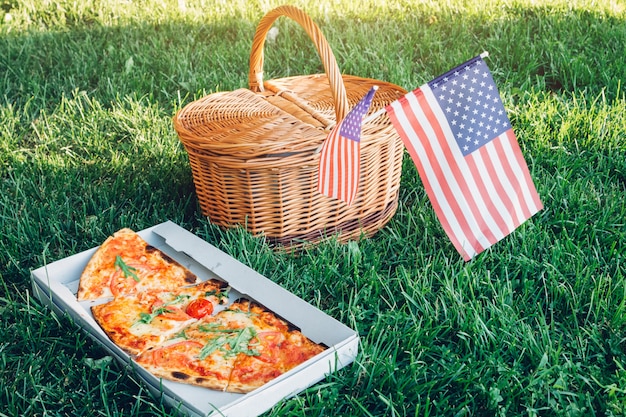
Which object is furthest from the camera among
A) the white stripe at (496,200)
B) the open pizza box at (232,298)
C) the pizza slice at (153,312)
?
the white stripe at (496,200)

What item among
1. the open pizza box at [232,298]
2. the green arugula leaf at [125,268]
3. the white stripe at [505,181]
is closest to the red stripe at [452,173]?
the white stripe at [505,181]

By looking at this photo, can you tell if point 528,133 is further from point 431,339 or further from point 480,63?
point 431,339

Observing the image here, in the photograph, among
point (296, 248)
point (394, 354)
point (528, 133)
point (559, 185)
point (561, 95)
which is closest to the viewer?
point (394, 354)

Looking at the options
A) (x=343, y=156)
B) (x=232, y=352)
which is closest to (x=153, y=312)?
(x=232, y=352)

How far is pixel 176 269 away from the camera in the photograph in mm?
2678

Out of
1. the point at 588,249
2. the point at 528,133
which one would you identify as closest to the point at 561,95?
the point at 528,133

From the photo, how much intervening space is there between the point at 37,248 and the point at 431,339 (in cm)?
164

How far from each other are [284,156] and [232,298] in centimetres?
54

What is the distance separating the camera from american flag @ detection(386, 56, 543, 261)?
7.98 feet

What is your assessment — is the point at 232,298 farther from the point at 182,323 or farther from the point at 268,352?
the point at 268,352

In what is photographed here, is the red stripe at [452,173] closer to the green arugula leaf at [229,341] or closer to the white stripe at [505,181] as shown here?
the white stripe at [505,181]

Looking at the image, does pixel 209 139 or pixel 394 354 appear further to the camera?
pixel 209 139

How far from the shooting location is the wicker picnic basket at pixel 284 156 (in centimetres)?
262

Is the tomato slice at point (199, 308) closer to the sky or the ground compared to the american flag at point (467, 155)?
closer to the ground
